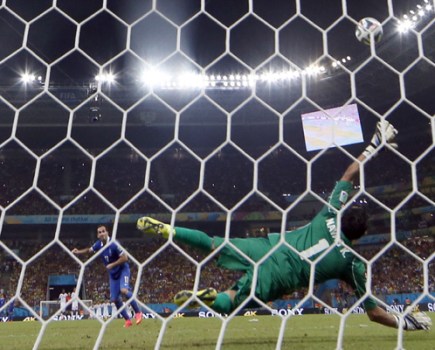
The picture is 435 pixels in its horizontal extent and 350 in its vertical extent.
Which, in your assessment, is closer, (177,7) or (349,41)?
(177,7)

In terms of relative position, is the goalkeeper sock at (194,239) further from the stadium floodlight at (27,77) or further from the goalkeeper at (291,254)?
the stadium floodlight at (27,77)

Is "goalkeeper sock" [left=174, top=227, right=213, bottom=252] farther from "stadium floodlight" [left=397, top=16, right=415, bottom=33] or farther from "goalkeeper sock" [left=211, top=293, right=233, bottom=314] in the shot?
"stadium floodlight" [left=397, top=16, right=415, bottom=33]

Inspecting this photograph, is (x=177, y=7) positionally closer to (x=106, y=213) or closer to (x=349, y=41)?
(x=349, y=41)

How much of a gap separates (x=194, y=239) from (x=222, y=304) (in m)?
0.42

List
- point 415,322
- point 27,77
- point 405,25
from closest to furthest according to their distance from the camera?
point 405,25
point 415,322
point 27,77

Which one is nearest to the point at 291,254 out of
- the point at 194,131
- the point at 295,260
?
the point at 295,260

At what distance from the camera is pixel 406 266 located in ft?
49.0

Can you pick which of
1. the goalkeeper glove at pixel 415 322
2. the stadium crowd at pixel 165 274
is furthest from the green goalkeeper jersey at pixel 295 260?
the stadium crowd at pixel 165 274

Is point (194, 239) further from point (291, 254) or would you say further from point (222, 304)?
point (291, 254)

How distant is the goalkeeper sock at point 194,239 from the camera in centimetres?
271

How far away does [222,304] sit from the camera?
246cm

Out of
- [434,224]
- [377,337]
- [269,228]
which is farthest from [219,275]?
[377,337]

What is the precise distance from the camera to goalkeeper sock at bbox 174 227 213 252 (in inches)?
107

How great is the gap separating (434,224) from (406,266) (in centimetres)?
305
